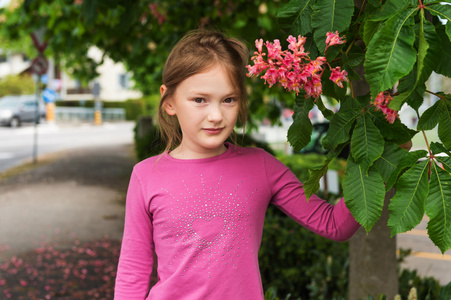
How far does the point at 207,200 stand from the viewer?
62.3 inches

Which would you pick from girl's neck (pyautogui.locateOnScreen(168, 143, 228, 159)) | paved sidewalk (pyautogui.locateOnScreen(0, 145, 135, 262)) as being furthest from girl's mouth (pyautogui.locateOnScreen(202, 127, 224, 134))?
→ paved sidewalk (pyautogui.locateOnScreen(0, 145, 135, 262))

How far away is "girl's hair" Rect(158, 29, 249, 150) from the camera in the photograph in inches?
62.7

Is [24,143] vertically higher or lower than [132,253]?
lower

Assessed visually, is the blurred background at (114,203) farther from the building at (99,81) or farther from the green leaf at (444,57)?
the building at (99,81)

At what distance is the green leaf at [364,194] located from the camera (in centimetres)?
118

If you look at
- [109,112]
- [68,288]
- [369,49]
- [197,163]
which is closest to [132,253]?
[197,163]

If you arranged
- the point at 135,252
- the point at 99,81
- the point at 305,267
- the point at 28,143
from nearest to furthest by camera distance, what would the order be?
the point at 135,252 < the point at 305,267 < the point at 28,143 < the point at 99,81

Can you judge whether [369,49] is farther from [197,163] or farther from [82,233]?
[82,233]

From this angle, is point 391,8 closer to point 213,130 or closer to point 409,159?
point 409,159

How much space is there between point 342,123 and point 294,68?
18 centimetres

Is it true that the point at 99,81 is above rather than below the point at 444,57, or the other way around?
below

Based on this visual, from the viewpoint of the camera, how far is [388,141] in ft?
4.21

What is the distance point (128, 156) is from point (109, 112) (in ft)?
85.8

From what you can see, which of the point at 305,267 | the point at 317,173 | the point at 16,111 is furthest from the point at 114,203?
the point at 16,111
